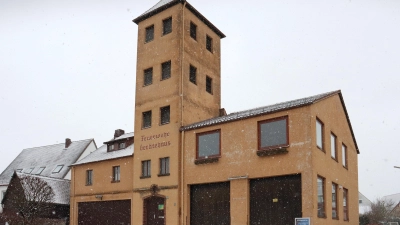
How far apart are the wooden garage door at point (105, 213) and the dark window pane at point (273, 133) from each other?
11897 millimetres

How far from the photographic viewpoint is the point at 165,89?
33.1 m

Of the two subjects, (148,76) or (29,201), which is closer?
(148,76)

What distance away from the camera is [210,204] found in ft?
96.7

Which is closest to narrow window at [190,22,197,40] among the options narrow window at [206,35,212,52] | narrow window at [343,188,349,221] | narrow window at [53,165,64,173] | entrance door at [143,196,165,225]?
narrow window at [206,35,212,52]

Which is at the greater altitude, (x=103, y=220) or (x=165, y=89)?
(x=165, y=89)

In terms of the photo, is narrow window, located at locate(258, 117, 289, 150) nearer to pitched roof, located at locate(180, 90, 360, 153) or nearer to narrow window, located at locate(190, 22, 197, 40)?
pitched roof, located at locate(180, 90, 360, 153)

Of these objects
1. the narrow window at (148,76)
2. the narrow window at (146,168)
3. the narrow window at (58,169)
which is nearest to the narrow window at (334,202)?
the narrow window at (146,168)

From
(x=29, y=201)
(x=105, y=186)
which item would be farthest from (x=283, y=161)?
(x=29, y=201)

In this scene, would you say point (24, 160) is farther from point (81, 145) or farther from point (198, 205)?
point (198, 205)

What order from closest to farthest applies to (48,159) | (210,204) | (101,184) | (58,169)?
(210,204), (101,184), (58,169), (48,159)

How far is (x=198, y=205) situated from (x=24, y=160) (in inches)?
1536

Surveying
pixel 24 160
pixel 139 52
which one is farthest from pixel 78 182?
pixel 24 160

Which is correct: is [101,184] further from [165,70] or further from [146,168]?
[165,70]

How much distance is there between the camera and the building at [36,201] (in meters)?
37.3
